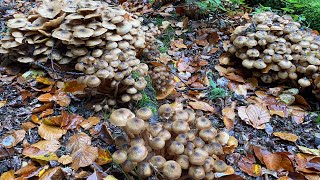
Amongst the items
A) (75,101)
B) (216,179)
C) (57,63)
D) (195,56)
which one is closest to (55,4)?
(57,63)

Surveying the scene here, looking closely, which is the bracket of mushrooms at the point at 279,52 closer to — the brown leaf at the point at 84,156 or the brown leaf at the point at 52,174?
the brown leaf at the point at 84,156

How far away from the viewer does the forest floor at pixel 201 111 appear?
2.98m

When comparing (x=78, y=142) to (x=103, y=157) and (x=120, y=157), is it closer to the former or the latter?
(x=103, y=157)

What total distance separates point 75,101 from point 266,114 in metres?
2.17

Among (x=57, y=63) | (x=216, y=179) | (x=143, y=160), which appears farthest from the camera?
(x=57, y=63)

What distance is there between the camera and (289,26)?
4402 mm

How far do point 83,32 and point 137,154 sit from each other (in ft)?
6.06

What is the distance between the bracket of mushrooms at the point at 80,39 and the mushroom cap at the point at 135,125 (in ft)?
3.39

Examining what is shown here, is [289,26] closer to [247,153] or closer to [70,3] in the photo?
[247,153]

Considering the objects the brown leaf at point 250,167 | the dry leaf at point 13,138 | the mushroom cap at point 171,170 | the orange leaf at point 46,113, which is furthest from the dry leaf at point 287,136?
the dry leaf at point 13,138

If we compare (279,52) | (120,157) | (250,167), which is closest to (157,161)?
(120,157)

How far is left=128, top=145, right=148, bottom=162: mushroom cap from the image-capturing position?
85.6 inches

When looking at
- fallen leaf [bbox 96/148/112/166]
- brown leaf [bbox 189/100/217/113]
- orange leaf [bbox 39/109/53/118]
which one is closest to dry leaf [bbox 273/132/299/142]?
brown leaf [bbox 189/100/217/113]

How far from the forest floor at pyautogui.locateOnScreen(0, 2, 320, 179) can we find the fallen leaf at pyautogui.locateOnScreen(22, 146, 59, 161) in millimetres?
53
